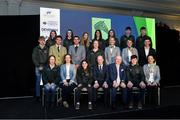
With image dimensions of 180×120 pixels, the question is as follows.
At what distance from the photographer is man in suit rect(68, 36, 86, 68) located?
247 inches

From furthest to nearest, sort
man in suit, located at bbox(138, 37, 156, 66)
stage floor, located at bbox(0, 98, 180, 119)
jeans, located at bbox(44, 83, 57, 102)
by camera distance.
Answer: man in suit, located at bbox(138, 37, 156, 66)
jeans, located at bbox(44, 83, 57, 102)
stage floor, located at bbox(0, 98, 180, 119)

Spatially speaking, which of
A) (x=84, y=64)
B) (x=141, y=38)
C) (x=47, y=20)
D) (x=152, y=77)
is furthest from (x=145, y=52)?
(x=47, y=20)

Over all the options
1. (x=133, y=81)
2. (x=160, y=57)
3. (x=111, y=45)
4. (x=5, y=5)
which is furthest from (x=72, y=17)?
(x=160, y=57)

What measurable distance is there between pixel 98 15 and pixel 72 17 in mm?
605

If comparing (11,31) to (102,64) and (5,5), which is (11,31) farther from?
(102,64)

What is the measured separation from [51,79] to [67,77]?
0.31 meters

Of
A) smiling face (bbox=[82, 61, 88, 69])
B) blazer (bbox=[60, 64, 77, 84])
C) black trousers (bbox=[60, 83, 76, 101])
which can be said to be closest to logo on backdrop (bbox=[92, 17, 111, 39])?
smiling face (bbox=[82, 61, 88, 69])

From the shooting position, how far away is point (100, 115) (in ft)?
17.1

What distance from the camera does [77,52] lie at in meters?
6.27

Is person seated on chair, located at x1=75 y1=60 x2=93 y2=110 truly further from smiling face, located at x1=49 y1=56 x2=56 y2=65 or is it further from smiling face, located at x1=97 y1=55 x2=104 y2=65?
smiling face, located at x1=49 y1=56 x2=56 y2=65

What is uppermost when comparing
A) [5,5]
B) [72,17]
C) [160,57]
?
[5,5]

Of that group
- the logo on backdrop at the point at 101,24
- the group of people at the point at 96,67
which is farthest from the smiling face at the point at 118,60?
the logo on backdrop at the point at 101,24

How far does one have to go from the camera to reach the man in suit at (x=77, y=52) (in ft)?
20.6

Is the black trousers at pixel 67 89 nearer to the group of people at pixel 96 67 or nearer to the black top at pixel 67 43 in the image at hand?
the group of people at pixel 96 67
